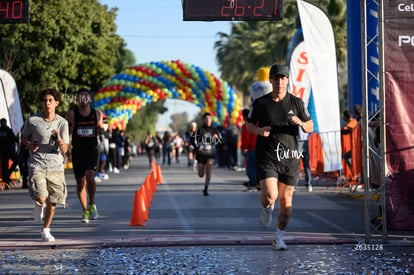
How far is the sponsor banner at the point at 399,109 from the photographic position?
387 inches

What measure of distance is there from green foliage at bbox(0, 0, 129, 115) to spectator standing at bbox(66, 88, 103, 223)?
26.3 metres

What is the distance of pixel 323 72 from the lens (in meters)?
20.1

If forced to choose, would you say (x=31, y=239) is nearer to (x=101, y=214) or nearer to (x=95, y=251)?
(x=95, y=251)

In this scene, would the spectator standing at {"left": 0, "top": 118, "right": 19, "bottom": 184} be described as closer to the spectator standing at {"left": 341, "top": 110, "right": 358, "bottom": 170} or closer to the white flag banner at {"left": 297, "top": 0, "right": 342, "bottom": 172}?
the white flag banner at {"left": 297, "top": 0, "right": 342, "bottom": 172}

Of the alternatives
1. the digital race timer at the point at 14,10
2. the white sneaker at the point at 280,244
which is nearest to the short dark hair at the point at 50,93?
the white sneaker at the point at 280,244

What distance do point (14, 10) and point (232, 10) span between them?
12.1 ft

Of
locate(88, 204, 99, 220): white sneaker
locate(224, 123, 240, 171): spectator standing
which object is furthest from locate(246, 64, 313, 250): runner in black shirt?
locate(224, 123, 240, 171): spectator standing

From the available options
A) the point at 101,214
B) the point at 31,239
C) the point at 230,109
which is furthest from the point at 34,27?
the point at 31,239

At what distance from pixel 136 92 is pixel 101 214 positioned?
27.9 metres

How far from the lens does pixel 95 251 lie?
30.7ft

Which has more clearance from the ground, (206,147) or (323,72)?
(323,72)

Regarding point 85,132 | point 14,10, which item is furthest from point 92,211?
point 14,10

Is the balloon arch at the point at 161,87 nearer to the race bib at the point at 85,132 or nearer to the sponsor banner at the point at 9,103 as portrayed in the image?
the sponsor banner at the point at 9,103

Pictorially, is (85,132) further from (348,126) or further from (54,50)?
(54,50)
